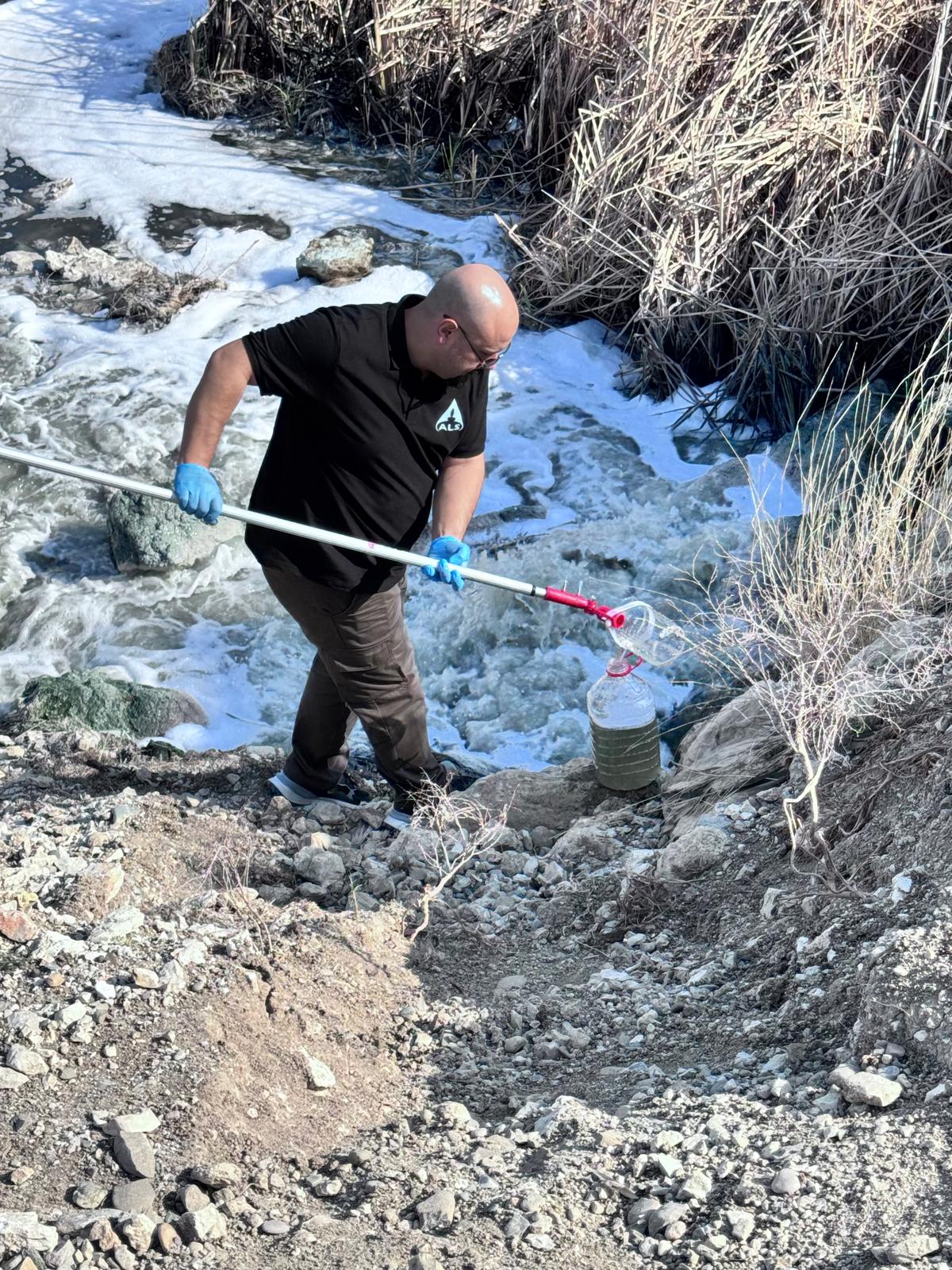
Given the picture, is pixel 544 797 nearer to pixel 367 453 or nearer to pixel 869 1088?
pixel 367 453

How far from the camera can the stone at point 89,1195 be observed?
2385 mm

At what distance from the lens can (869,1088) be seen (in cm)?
264

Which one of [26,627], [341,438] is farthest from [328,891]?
[26,627]

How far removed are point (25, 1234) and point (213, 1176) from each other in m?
0.34

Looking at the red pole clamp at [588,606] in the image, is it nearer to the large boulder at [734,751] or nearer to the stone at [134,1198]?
the large boulder at [734,751]

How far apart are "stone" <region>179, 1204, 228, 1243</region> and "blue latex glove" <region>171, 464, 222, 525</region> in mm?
1870

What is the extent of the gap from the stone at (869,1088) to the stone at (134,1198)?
4.50 ft

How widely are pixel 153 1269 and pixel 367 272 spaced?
647cm

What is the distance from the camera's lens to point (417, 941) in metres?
3.48

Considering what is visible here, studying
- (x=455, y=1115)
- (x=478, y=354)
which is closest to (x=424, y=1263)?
(x=455, y=1115)

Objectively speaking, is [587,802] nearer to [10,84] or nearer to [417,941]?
[417,941]

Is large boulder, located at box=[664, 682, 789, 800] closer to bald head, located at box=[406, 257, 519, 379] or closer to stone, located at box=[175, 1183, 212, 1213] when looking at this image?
bald head, located at box=[406, 257, 519, 379]

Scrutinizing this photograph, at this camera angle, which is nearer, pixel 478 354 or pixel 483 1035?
pixel 483 1035

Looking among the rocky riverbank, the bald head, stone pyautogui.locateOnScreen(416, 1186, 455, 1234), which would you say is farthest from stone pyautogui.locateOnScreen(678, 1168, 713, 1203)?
the bald head
